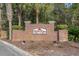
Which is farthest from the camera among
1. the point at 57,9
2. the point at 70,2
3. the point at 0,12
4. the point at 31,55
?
the point at 0,12

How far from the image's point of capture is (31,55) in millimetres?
8961

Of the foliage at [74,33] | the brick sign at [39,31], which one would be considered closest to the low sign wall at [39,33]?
the brick sign at [39,31]

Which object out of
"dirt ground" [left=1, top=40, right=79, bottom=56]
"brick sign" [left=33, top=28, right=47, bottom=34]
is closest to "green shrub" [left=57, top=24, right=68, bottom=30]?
"brick sign" [left=33, top=28, right=47, bottom=34]

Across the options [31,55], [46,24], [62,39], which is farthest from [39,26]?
[31,55]

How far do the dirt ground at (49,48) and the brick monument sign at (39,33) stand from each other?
37 cm

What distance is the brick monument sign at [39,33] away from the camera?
11445mm

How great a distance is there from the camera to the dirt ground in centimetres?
940

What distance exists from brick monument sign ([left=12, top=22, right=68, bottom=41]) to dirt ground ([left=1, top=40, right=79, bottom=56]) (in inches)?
14.7

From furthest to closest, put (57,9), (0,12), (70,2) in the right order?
(0,12) → (57,9) → (70,2)

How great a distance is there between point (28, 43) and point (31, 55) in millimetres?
2123

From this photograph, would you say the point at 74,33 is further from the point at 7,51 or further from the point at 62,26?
the point at 7,51

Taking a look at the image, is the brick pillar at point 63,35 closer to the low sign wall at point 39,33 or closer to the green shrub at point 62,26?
the low sign wall at point 39,33

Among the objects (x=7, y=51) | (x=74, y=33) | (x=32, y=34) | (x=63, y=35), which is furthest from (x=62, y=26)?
(x=7, y=51)

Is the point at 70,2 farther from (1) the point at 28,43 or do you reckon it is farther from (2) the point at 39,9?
(1) the point at 28,43
